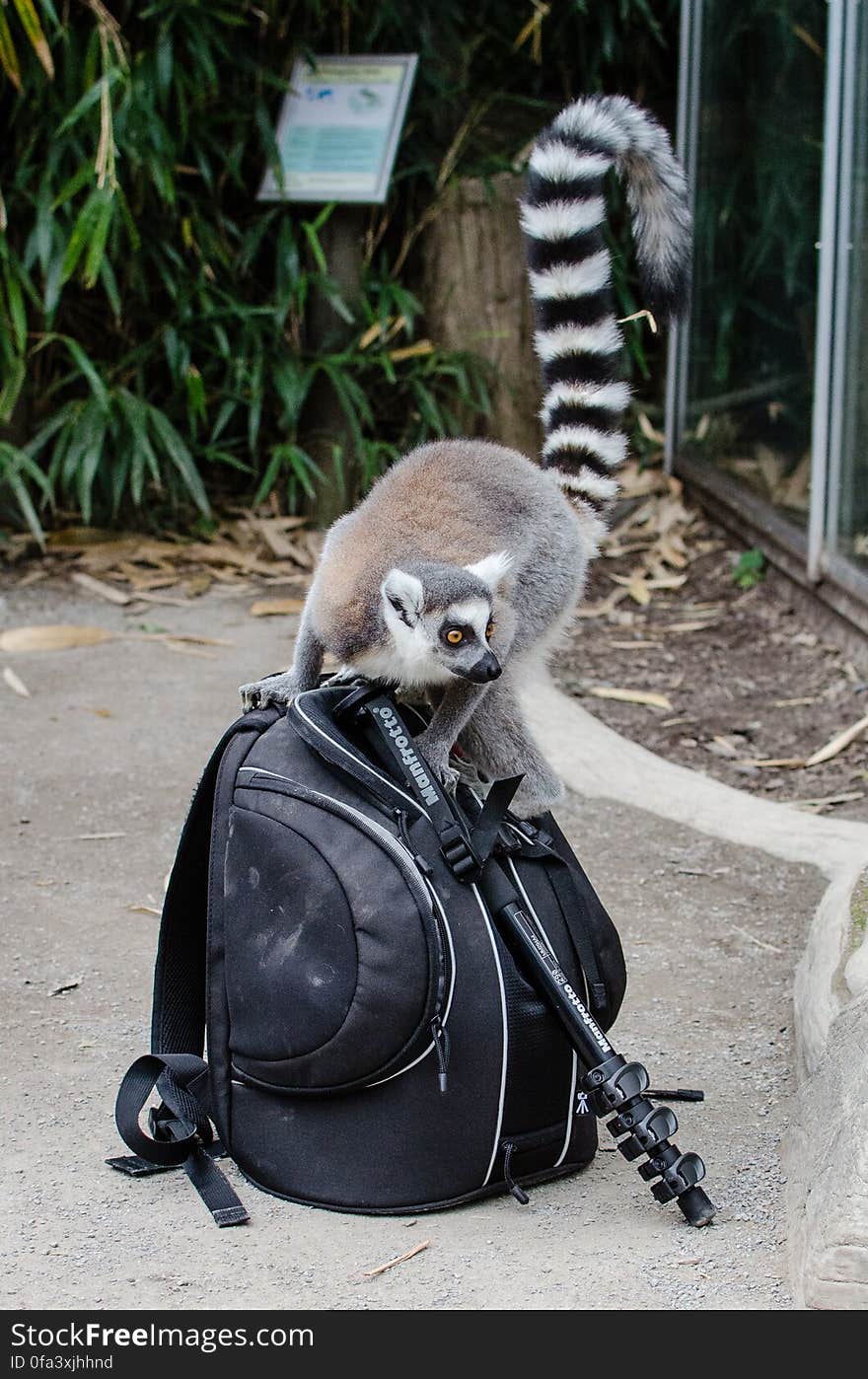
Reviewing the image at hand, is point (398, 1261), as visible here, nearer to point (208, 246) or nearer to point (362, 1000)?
point (362, 1000)

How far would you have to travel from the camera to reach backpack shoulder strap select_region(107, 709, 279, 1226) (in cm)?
226

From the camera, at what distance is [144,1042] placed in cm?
271

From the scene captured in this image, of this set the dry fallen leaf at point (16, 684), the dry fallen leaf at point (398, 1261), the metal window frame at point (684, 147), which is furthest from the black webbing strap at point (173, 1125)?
the metal window frame at point (684, 147)

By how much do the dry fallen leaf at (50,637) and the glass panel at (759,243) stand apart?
2452 mm

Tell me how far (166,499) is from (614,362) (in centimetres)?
358

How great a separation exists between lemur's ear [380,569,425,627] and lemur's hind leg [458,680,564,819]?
275 mm

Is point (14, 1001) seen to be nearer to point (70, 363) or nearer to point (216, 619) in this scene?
point (216, 619)

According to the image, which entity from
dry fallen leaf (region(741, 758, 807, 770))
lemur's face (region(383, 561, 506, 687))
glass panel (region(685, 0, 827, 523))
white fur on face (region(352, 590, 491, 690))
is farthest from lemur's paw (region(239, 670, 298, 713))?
glass panel (region(685, 0, 827, 523))

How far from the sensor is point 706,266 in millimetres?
6449

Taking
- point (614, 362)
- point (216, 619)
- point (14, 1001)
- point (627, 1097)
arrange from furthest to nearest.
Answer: point (216, 619) → point (614, 362) → point (14, 1001) → point (627, 1097)

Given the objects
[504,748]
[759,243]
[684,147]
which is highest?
[684,147]

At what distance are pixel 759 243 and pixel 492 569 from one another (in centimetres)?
366

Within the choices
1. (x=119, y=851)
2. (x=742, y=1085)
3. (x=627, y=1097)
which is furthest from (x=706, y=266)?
(x=627, y=1097)

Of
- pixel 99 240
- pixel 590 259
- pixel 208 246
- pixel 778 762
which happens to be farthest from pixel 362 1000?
pixel 208 246
